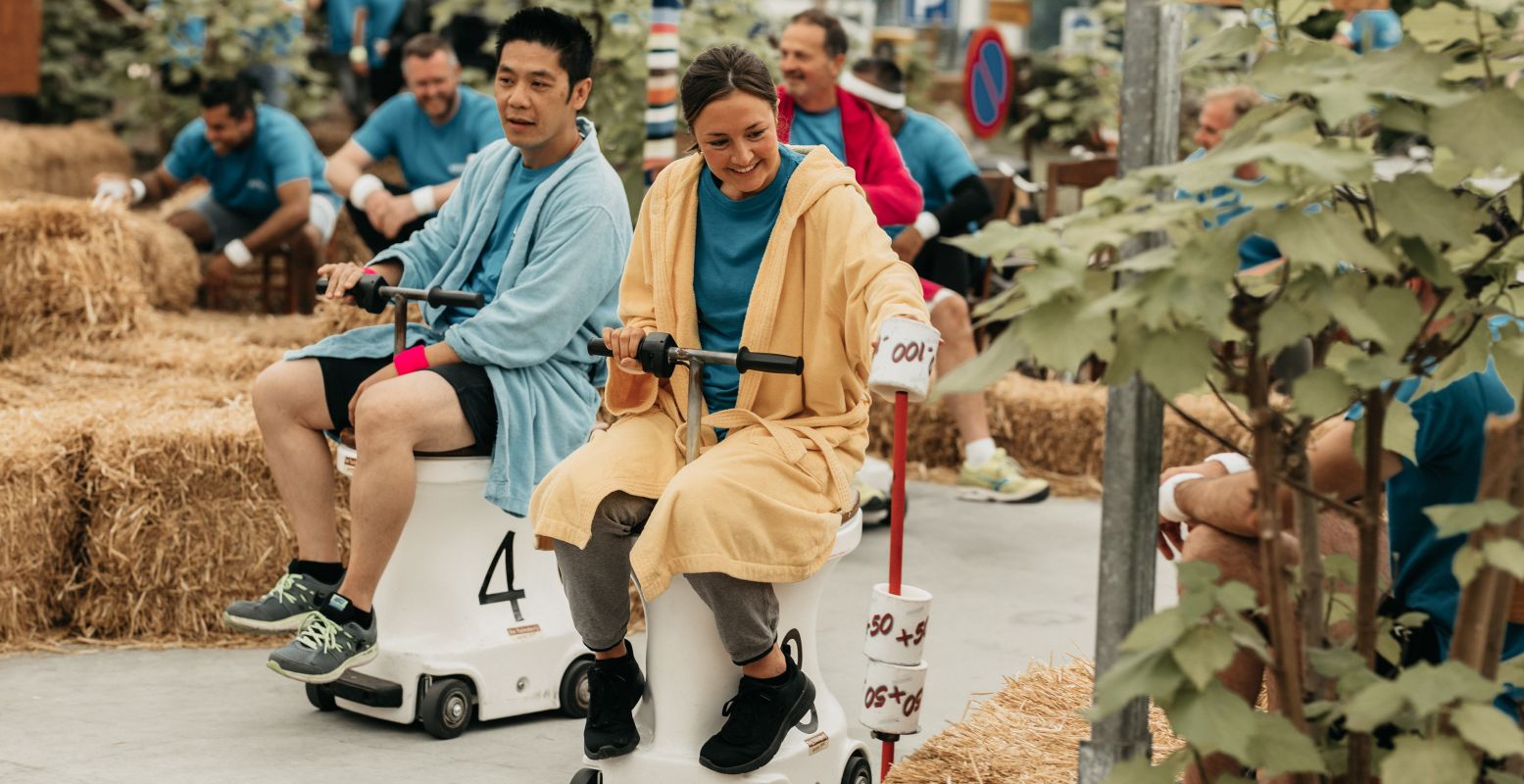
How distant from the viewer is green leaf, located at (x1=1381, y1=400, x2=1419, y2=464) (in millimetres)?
2098

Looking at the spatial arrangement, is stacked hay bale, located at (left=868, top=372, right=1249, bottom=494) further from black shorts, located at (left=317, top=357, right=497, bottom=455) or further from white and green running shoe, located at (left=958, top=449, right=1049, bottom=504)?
black shorts, located at (left=317, top=357, right=497, bottom=455)

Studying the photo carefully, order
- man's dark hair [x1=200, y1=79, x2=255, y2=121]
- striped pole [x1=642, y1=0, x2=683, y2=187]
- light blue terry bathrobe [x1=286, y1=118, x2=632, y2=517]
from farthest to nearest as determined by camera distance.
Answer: man's dark hair [x1=200, y1=79, x2=255, y2=121] < striped pole [x1=642, y1=0, x2=683, y2=187] < light blue terry bathrobe [x1=286, y1=118, x2=632, y2=517]

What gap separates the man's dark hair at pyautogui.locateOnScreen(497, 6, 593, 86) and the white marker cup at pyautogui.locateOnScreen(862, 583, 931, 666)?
4.58ft

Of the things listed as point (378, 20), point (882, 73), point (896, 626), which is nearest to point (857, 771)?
point (896, 626)

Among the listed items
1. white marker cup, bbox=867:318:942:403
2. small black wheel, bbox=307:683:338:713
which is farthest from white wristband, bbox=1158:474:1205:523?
small black wheel, bbox=307:683:338:713

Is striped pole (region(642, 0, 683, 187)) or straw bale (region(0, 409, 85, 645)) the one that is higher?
striped pole (region(642, 0, 683, 187))

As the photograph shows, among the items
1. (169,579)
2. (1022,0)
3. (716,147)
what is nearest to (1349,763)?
(716,147)

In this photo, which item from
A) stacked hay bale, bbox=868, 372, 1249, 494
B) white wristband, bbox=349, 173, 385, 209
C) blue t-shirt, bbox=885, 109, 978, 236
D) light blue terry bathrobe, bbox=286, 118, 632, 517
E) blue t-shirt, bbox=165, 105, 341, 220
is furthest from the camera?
blue t-shirt, bbox=165, 105, 341, 220

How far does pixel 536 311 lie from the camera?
3.40m

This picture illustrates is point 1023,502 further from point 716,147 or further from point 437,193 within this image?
point 716,147

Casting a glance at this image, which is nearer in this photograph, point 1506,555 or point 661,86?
point 1506,555

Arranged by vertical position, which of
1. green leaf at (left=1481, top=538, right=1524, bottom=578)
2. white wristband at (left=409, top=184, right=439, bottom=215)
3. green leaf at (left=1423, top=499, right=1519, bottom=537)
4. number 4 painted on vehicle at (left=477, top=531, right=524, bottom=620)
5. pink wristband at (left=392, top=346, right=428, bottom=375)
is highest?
white wristband at (left=409, top=184, right=439, bottom=215)

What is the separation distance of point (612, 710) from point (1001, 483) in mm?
3059

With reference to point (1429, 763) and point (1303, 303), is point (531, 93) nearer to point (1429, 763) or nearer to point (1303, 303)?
point (1303, 303)
